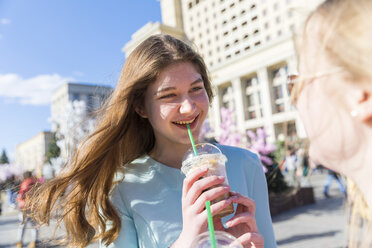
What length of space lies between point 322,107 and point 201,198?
0.52 metres

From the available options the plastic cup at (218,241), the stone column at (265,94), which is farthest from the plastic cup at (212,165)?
the stone column at (265,94)

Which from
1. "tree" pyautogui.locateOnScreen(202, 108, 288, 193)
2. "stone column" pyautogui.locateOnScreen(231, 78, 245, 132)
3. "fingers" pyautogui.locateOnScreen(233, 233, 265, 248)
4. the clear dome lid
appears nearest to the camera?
"fingers" pyautogui.locateOnScreen(233, 233, 265, 248)

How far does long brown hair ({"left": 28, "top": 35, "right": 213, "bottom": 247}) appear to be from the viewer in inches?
64.2

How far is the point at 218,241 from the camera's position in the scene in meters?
0.99

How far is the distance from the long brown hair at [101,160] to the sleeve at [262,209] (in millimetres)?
744

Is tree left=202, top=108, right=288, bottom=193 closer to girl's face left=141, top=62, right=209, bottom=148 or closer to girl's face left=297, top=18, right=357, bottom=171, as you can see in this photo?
girl's face left=141, top=62, right=209, bottom=148

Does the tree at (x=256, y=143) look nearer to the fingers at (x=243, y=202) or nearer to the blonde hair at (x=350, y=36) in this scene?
the fingers at (x=243, y=202)

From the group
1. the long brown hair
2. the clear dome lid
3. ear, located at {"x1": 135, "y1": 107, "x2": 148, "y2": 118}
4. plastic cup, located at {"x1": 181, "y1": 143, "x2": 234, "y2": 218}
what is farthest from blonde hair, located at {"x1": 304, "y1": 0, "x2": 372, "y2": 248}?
ear, located at {"x1": 135, "y1": 107, "x2": 148, "y2": 118}

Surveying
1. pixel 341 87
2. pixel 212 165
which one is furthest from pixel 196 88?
pixel 341 87

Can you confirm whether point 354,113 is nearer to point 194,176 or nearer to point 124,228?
point 194,176

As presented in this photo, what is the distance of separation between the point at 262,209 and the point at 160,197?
550 millimetres

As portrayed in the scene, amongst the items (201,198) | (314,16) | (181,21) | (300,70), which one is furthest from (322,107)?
(181,21)

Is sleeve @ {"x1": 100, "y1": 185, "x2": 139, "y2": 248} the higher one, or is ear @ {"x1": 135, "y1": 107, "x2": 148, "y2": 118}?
ear @ {"x1": 135, "y1": 107, "x2": 148, "y2": 118}

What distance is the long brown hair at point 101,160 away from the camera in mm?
1631
